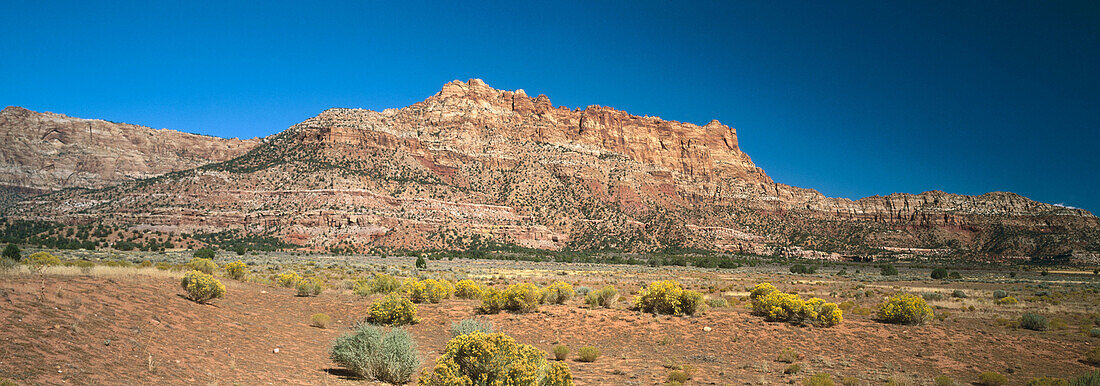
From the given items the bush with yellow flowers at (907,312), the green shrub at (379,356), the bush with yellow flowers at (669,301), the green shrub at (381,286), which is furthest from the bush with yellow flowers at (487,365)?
the green shrub at (381,286)

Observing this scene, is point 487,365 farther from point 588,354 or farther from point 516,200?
point 516,200

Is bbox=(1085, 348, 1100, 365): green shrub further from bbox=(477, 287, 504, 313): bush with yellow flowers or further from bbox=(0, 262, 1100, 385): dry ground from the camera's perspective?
bbox=(477, 287, 504, 313): bush with yellow flowers

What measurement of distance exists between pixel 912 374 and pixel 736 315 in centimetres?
693

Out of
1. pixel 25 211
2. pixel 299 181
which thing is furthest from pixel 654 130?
pixel 25 211

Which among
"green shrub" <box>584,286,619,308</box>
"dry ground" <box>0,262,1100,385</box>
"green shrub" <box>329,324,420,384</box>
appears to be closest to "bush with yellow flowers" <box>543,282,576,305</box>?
"green shrub" <box>584,286,619,308</box>

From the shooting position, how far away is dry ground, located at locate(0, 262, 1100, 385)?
8141mm

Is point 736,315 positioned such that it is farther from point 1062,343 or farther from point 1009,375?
point 1062,343

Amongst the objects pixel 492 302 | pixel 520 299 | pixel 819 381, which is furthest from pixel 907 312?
pixel 492 302

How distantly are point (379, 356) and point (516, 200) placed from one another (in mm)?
92680

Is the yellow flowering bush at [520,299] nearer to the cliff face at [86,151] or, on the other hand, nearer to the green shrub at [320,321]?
the green shrub at [320,321]

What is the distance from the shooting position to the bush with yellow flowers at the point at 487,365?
711 cm

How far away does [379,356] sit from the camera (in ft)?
33.1

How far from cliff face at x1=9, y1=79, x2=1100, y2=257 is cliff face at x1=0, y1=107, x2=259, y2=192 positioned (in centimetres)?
3713

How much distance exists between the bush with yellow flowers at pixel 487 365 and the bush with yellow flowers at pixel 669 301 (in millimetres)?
11631
